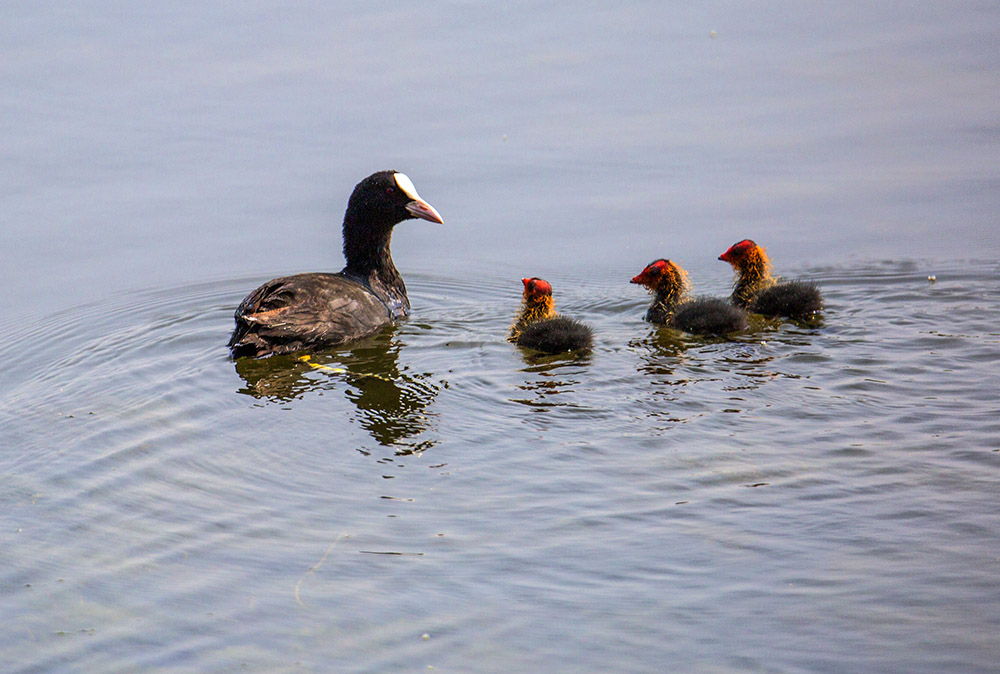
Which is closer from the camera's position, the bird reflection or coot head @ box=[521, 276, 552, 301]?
the bird reflection

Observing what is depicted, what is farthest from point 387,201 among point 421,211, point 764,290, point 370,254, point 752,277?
point 764,290

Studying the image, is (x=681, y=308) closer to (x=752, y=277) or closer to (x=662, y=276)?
(x=662, y=276)

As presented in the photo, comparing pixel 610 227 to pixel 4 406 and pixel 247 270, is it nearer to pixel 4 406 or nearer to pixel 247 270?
pixel 247 270

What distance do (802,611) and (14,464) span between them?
403cm

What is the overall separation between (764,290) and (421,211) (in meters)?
2.67

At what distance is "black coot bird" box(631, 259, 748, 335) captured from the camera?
7.72 metres

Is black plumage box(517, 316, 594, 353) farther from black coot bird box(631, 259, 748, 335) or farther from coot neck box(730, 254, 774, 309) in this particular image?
coot neck box(730, 254, 774, 309)

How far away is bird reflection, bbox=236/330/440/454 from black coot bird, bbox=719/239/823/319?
2494 mm

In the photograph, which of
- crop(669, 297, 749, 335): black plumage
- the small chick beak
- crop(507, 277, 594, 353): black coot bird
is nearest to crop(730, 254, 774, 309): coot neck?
crop(669, 297, 749, 335): black plumage

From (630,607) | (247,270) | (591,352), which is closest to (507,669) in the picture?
(630,607)

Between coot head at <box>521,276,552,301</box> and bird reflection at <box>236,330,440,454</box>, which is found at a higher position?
coot head at <box>521,276,552,301</box>

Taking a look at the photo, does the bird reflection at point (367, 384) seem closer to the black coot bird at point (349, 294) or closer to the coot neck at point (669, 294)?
the black coot bird at point (349, 294)

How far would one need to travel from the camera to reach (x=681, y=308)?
798 cm

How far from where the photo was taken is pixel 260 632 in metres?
4.20
